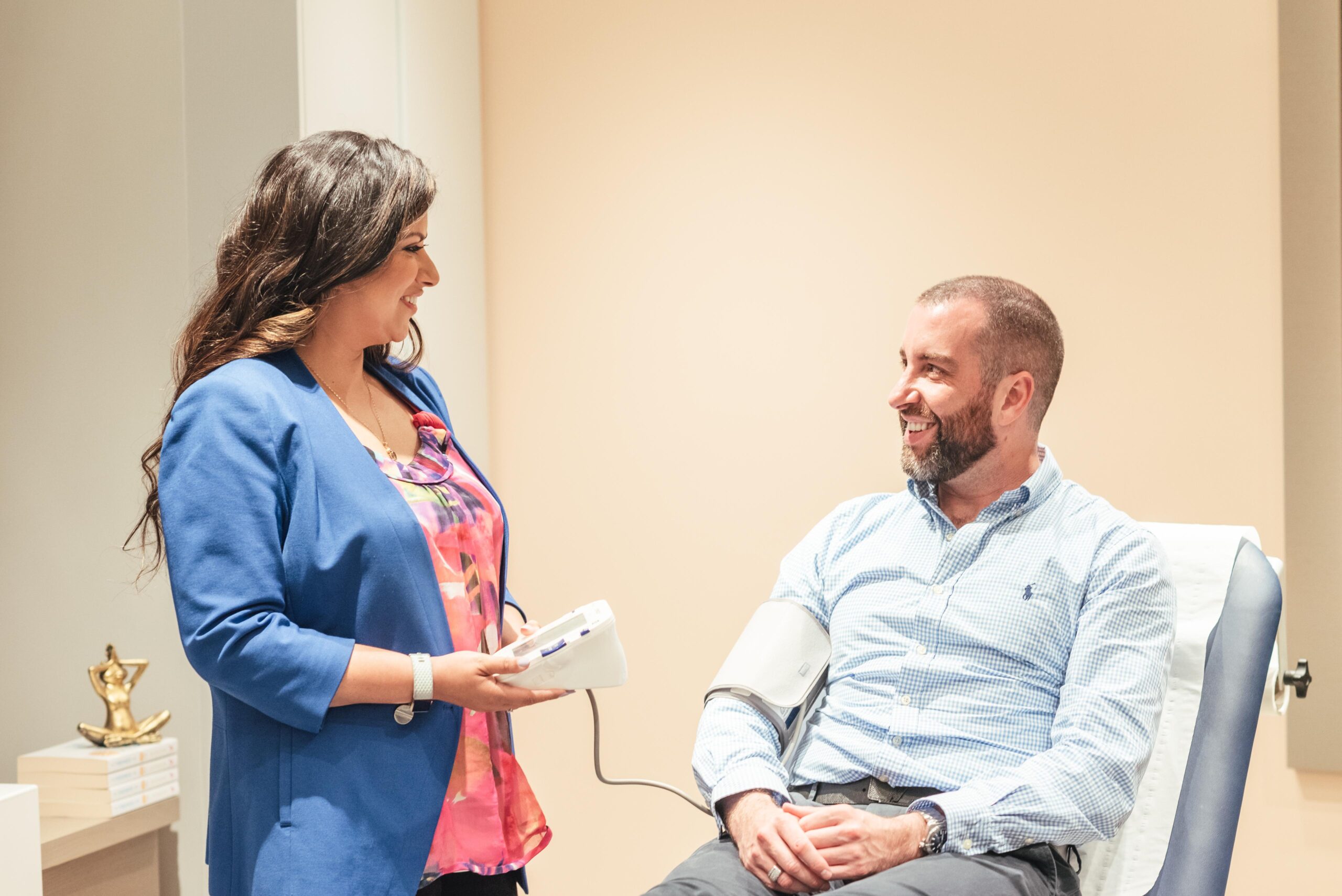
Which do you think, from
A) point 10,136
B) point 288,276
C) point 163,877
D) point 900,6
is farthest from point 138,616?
point 900,6

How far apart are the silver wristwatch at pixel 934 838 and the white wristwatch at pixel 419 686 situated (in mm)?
669

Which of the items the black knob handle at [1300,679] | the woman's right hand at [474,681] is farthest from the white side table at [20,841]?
the black knob handle at [1300,679]

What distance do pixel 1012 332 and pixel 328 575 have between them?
111cm

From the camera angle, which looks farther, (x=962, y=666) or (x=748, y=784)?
(x=962, y=666)

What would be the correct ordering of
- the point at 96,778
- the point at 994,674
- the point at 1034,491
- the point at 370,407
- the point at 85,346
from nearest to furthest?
the point at 370,407
the point at 994,674
the point at 1034,491
the point at 96,778
the point at 85,346

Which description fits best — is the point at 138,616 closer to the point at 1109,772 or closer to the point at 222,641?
the point at 222,641

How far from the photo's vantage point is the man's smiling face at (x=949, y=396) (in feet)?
5.98

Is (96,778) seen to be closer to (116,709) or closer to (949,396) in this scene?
(116,709)

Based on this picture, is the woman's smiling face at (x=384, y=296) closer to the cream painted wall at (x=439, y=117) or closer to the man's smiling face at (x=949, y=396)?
the man's smiling face at (x=949, y=396)

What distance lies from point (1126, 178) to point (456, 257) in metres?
1.55

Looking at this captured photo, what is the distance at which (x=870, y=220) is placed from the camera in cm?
266

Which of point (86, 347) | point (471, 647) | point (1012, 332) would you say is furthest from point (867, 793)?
point (86, 347)

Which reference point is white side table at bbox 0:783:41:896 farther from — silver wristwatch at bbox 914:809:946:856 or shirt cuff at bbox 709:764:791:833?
silver wristwatch at bbox 914:809:946:856

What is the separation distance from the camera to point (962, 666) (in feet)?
5.65
